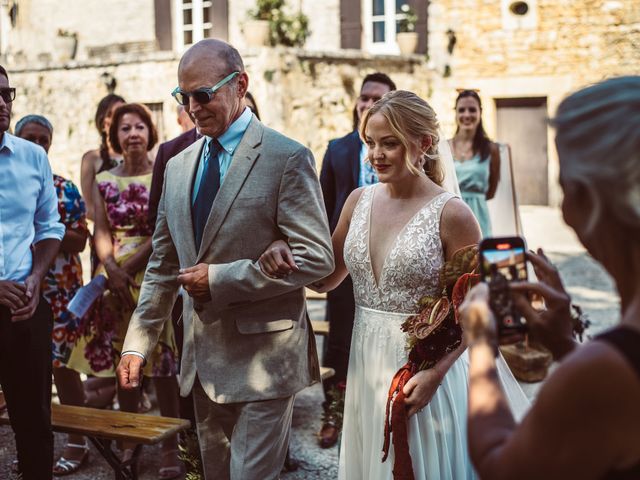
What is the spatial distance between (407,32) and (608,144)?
16.8 metres

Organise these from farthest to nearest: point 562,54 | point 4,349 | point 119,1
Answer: point 119,1 → point 562,54 → point 4,349

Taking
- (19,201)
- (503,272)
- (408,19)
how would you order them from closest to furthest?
1. (503,272)
2. (19,201)
3. (408,19)

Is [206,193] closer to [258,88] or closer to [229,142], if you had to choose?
[229,142]

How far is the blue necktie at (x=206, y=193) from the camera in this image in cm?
309

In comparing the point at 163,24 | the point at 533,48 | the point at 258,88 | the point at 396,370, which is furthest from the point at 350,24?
the point at 396,370

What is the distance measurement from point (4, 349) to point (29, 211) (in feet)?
2.07

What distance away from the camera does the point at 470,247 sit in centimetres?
300

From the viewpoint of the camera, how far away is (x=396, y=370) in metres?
3.15

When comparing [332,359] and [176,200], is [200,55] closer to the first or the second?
[176,200]

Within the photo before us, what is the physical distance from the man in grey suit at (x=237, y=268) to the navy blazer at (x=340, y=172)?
2.12m

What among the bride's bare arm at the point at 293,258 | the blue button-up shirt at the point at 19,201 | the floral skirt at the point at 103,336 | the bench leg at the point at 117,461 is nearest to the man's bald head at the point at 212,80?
the bride's bare arm at the point at 293,258

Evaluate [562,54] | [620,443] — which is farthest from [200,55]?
[562,54]

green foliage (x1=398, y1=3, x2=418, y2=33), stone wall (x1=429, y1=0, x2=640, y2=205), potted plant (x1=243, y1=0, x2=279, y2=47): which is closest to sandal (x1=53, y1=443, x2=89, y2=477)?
potted plant (x1=243, y1=0, x2=279, y2=47)

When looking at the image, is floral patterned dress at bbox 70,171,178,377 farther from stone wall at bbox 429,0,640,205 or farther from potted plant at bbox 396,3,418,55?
potted plant at bbox 396,3,418,55
